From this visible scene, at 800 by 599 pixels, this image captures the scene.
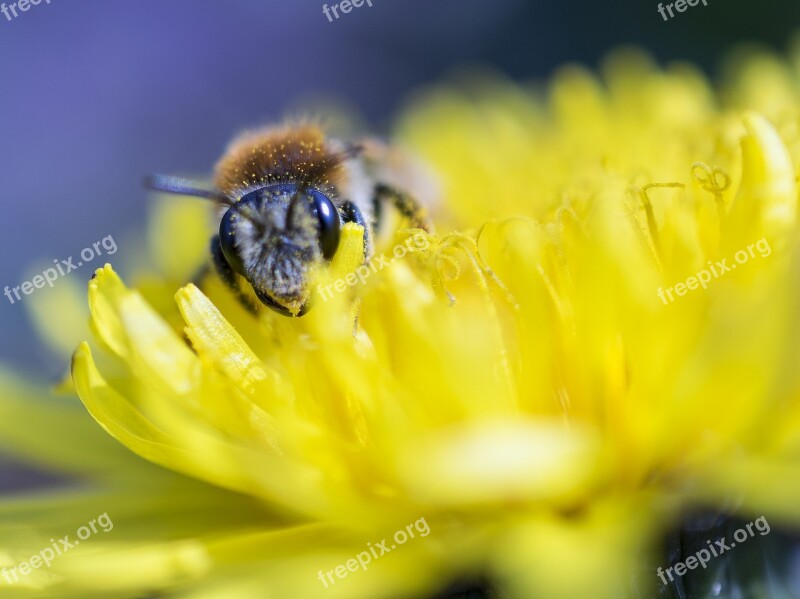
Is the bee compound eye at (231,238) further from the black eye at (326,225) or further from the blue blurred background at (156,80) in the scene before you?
the blue blurred background at (156,80)

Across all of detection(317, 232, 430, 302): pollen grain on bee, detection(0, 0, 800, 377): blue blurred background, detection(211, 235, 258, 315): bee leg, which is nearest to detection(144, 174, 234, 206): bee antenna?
detection(211, 235, 258, 315): bee leg

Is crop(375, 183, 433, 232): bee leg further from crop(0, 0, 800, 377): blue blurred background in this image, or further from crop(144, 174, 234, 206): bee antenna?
crop(0, 0, 800, 377): blue blurred background

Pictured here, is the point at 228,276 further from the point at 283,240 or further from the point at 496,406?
the point at 496,406

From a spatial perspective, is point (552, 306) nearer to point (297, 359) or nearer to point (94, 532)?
point (297, 359)

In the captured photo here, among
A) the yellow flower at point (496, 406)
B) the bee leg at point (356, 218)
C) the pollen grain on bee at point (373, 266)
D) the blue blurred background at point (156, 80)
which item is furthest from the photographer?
the blue blurred background at point (156, 80)

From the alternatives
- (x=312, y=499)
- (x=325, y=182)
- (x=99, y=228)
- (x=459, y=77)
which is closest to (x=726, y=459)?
(x=312, y=499)

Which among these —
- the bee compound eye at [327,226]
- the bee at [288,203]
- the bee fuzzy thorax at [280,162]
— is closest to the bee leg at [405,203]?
the bee at [288,203]
